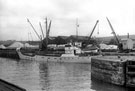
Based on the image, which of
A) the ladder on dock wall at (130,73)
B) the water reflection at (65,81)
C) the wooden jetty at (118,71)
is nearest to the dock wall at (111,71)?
the wooden jetty at (118,71)

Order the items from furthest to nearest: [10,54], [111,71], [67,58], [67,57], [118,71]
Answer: [10,54] < [67,58] < [67,57] < [111,71] < [118,71]

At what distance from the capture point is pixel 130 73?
2394 cm

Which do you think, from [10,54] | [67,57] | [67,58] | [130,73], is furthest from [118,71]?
[10,54]

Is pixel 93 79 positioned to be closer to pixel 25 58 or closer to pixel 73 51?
pixel 73 51

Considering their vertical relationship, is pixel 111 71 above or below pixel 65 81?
above

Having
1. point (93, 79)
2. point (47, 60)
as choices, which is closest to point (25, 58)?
point (47, 60)

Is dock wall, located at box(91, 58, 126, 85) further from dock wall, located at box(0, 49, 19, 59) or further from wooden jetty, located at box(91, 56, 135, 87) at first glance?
dock wall, located at box(0, 49, 19, 59)

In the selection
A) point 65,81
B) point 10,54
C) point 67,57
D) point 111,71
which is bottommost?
point 65,81

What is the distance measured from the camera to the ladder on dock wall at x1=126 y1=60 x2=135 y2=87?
2395 centimetres

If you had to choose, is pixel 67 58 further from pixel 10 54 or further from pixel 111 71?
pixel 10 54

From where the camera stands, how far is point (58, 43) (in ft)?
412

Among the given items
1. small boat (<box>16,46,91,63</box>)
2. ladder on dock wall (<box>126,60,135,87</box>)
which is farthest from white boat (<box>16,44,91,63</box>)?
ladder on dock wall (<box>126,60,135,87</box>)

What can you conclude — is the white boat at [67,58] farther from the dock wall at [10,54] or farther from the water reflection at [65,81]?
the water reflection at [65,81]

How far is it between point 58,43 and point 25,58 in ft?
119
